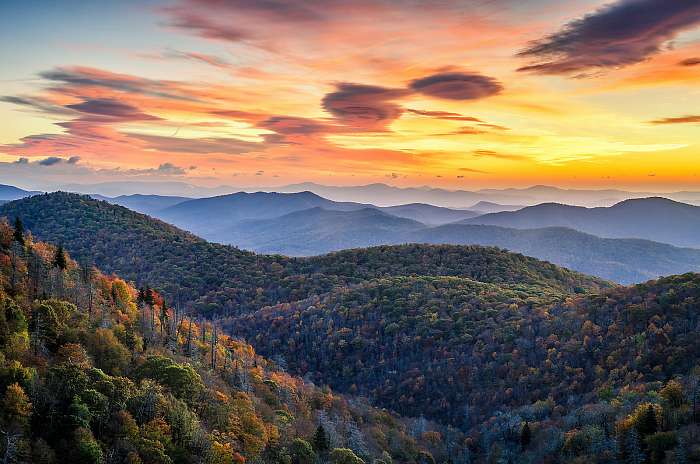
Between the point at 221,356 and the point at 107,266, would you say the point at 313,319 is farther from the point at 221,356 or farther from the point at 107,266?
the point at 107,266

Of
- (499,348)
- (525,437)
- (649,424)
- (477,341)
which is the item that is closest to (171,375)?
(525,437)

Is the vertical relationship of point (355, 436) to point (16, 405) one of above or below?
below

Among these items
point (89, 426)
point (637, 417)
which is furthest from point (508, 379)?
point (89, 426)

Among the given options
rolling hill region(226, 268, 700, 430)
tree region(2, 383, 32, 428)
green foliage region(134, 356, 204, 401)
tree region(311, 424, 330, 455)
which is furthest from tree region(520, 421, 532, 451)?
tree region(2, 383, 32, 428)

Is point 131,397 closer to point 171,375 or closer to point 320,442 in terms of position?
point 171,375

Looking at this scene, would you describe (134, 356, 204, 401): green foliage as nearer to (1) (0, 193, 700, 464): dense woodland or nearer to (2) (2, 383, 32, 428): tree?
(1) (0, 193, 700, 464): dense woodland
